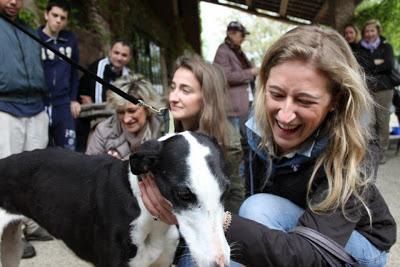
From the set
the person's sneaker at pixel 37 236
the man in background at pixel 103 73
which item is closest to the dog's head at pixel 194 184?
the person's sneaker at pixel 37 236

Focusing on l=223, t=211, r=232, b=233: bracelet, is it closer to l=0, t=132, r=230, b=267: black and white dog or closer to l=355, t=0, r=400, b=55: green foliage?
l=0, t=132, r=230, b=267: black and white dog

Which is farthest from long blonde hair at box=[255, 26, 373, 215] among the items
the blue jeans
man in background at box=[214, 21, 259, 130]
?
man in background at box=[214, 21, 259, 130]

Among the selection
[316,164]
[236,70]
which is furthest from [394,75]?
[316,164]

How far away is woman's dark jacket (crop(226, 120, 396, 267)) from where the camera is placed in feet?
5.55

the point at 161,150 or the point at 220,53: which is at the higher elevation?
the point at 220,53

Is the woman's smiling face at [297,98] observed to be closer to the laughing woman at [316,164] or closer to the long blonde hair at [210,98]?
the laughing woman at [316,164]

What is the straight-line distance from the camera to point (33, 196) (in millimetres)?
2389

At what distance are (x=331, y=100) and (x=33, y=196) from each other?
155 centimetres

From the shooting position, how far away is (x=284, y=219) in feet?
6.97

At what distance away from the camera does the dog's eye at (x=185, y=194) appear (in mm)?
1592

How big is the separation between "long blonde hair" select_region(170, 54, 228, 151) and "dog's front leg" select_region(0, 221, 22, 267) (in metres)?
1.14

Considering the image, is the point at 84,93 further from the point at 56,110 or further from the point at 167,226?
the point at 167,226

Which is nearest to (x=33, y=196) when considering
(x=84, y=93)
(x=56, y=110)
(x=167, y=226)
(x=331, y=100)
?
(x=167, y=226)

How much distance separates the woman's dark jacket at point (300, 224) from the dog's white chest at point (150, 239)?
1.30 ft
